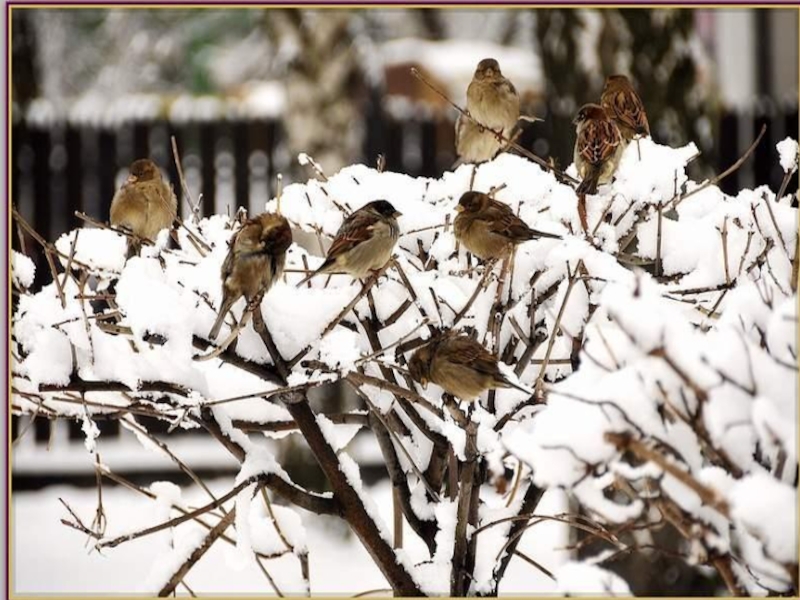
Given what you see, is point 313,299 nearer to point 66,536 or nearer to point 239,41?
point 66,536

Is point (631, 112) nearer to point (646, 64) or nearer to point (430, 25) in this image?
point (646, 64)

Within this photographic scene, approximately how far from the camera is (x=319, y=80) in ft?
23.8

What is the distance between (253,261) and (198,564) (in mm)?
4667

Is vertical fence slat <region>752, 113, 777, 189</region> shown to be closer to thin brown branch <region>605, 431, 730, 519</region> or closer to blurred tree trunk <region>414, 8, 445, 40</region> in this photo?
thin brown branch <region>605, 431, 730, 519</region>

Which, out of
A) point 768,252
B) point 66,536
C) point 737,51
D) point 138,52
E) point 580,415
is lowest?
point 66,536

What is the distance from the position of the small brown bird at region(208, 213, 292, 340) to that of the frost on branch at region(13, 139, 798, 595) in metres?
0.05

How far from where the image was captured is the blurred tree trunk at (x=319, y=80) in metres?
7.16

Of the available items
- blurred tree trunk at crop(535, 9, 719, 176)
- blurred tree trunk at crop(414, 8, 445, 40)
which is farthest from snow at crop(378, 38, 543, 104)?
blurred tree trunk at crop(535, 9, 719, 176)

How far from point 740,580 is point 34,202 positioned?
723 centimetres

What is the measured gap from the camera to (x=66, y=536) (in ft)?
22.8

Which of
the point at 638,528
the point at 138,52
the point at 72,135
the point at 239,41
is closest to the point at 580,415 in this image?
the point at 638,528

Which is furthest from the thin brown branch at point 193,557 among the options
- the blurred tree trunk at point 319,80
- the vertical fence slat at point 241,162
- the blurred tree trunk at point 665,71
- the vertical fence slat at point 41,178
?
the vertical fence slat at point 41,178

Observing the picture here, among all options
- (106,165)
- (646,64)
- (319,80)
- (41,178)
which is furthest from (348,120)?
(41,178)

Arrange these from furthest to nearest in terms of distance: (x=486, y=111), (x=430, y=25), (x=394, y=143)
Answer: (x=430, y=25)
(x=394, y=143)
(x=486, y=111)
